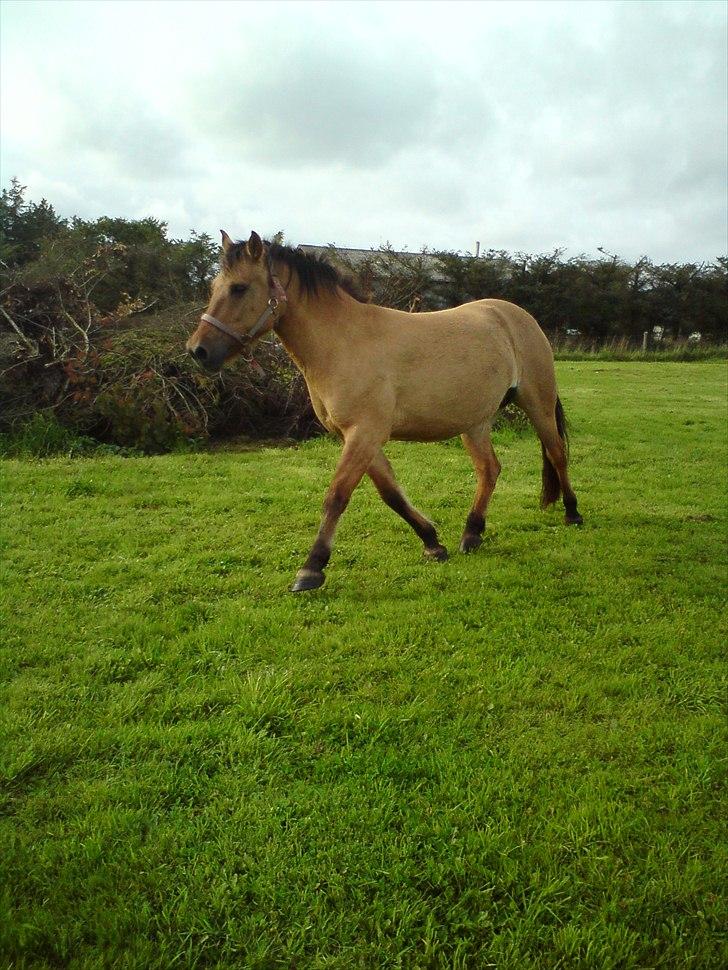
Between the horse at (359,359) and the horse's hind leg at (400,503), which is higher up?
the horse at (359,359)

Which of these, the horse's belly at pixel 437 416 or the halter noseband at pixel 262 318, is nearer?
the halter noseband at pixel 262 318

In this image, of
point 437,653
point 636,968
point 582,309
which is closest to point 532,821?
point 636,968

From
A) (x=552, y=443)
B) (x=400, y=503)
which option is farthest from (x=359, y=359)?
(x=552, y=443)

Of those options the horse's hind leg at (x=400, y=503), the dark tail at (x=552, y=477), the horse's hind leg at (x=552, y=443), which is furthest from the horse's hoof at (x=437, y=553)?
the dark tail at (x=552, y=477)

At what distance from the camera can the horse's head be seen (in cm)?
395

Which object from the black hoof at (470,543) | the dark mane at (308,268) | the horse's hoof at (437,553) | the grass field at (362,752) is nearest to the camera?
the grass field at (362,752)

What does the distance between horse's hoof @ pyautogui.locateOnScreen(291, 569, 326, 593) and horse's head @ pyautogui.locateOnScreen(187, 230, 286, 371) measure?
150cm

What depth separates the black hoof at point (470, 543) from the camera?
194 inches

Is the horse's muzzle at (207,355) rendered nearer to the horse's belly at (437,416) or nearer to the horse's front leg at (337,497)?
the horse's front leg at (337,497)

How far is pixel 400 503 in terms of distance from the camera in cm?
468

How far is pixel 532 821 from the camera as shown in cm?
216

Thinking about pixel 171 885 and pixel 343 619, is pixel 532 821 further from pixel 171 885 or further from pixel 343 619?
pixel 343 619

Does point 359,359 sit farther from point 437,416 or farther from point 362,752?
point 362,752

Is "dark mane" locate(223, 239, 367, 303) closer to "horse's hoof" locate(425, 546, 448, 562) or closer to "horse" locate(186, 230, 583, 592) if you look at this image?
"horse" locate(186, 230, 583, 592)
